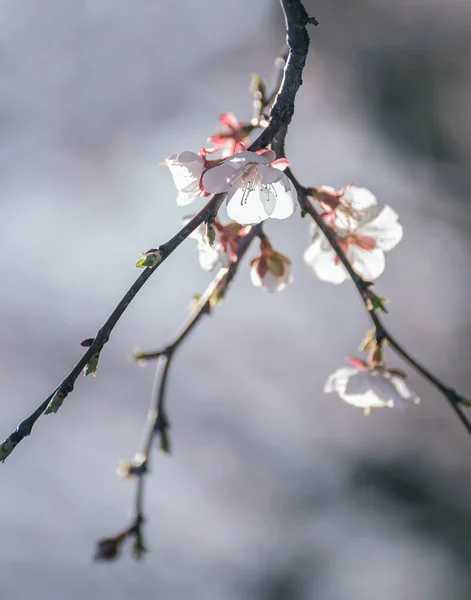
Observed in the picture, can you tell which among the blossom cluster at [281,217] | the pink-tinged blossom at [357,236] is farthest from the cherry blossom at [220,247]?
the pink-tinged blossom at [357,236]

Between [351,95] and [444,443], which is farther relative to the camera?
[444,443]

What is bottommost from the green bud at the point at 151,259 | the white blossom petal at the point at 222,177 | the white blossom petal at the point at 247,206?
the white blossom petal at the point at 247,206

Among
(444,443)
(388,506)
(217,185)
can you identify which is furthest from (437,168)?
(217,185)

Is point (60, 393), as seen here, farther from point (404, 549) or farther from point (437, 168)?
point (404, 549)

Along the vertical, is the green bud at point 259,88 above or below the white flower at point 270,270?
above

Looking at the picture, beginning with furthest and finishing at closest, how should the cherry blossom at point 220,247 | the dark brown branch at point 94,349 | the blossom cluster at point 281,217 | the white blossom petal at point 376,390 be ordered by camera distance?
the white blossom petal at point 376,390 < the cherry blossom at point 220,247 < the blossom cluster at point 281,217 < the dark brown branch at point 94,349

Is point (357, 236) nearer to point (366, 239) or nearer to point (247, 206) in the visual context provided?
point (366, 239)

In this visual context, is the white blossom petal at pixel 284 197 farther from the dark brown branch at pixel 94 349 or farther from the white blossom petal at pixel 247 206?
the dark brown branch at pixel 94 349
